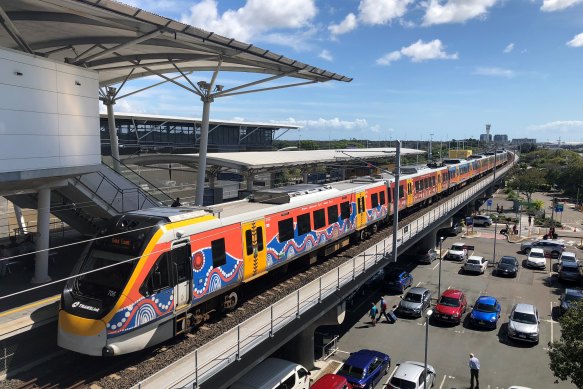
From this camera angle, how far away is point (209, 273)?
11922 millimetres

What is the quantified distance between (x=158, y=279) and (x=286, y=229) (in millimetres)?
6349

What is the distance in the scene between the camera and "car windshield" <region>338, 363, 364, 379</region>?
641 inches

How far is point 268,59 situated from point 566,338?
15372mm

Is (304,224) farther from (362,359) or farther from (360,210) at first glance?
(360,210)

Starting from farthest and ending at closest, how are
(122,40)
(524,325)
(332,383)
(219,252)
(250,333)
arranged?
(524,325)
(122,40)
(332,383)
(219,252)
(250,333)

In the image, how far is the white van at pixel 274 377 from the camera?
1270 cm

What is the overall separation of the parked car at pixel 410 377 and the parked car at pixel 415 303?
7002mm

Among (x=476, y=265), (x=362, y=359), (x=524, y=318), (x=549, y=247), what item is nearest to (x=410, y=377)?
(x=362, y=359)

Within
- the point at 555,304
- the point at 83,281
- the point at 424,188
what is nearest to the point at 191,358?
the point at 83,281

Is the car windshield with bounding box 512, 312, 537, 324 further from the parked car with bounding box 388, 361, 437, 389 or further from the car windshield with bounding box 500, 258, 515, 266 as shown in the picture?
the car windshield with bounding box 500, 258, 515, 266

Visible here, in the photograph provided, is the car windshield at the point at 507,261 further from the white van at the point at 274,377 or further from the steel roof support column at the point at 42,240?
the steel roof support column at the point at 42,240

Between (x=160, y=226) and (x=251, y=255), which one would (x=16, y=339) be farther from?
(x=251, y=255)

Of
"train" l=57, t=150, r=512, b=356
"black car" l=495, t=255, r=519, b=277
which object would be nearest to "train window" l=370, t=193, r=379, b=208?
"train" l=57, t=150, r=512, b=356

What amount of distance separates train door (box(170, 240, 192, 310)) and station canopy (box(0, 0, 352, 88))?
6.78m
